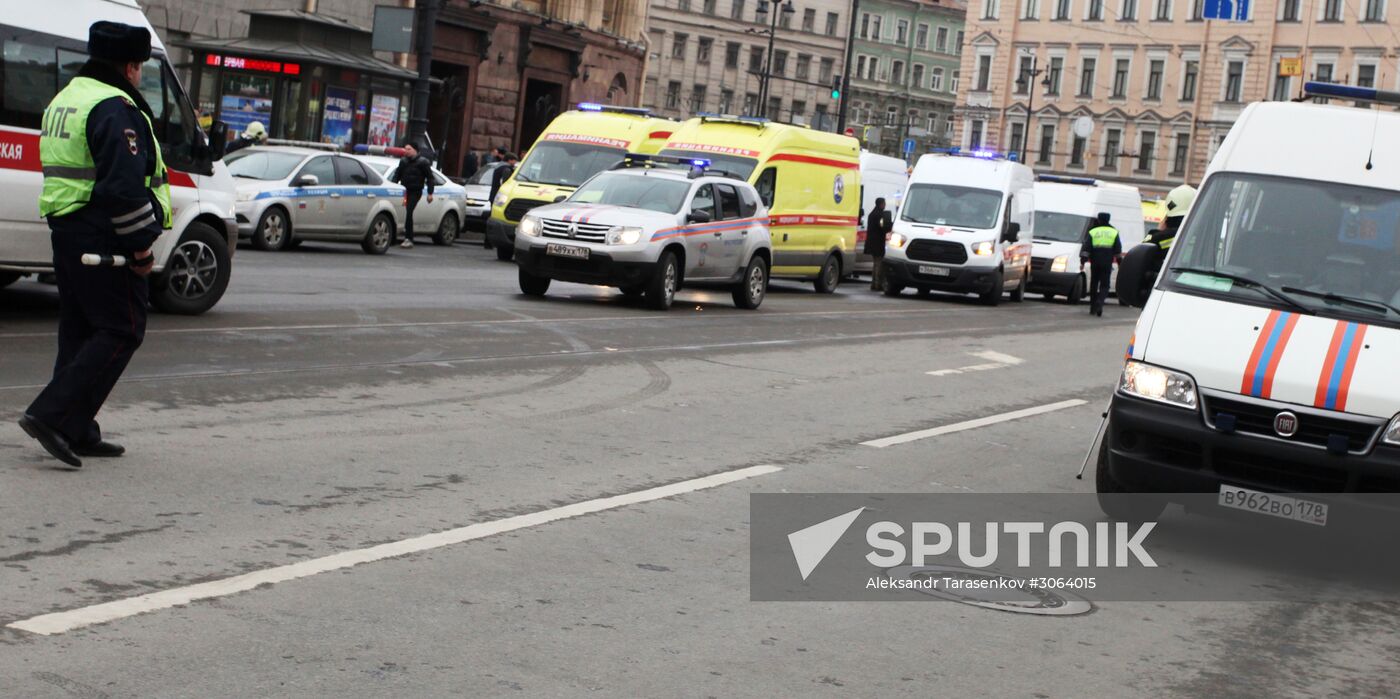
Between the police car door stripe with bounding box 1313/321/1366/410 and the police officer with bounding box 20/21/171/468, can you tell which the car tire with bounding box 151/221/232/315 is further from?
the police car door stripe with bounding box 1313/321/1366/410

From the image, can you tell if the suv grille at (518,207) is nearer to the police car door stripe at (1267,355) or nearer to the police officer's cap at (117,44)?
the police officer's cap at (117,44)

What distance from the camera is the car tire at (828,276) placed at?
2914 cm

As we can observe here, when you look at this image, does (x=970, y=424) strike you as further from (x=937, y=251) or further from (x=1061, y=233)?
(x=1061, y=233)

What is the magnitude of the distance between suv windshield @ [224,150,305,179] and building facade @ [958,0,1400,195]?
68.5 m

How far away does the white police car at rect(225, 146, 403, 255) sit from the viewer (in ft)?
80.3

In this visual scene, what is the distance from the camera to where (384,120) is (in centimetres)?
3825

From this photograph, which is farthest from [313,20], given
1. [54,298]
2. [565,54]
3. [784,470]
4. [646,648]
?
[646,648]

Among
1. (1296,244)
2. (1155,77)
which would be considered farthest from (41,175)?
(1155,77)

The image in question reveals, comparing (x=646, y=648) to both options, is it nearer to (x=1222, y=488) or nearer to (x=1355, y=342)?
(x=1222, y=488)

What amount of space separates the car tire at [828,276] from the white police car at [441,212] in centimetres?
712

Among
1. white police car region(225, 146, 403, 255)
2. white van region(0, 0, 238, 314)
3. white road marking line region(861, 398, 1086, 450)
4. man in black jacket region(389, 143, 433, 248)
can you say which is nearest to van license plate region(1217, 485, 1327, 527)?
white road marking line region(861, 398, 1086, 450)

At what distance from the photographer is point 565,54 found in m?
53.0

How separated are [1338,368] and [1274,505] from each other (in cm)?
66

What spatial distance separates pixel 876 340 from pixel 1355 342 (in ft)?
37.8
